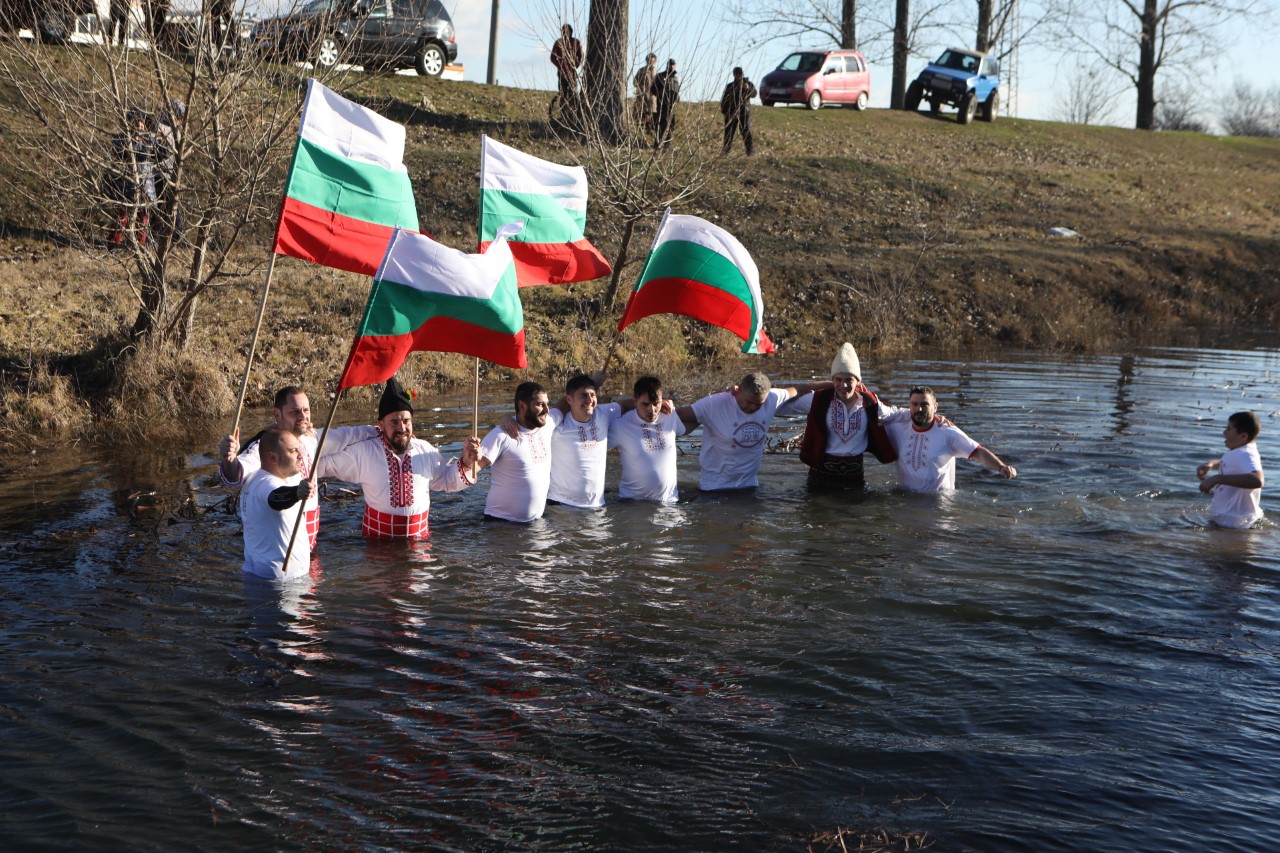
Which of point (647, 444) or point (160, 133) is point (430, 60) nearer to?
point (160, 133)

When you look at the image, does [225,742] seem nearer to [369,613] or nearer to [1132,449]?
[369,613]

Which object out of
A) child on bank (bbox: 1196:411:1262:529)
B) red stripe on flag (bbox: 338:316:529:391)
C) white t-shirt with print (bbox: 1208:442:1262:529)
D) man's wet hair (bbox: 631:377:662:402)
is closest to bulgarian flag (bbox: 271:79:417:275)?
red stripe on flag (bbox: 338:316:529:391)

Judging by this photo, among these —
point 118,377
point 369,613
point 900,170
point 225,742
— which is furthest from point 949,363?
point 225,742

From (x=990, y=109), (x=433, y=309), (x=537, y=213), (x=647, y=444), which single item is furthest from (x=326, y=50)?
(x=990, y=109)

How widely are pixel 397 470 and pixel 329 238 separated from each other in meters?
2.00

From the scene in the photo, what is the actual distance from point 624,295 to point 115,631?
14895mm

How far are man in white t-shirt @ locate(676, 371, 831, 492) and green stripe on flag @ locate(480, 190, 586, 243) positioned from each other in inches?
87.3

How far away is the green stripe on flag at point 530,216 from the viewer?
11.5 m

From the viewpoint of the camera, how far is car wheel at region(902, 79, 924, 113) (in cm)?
4559

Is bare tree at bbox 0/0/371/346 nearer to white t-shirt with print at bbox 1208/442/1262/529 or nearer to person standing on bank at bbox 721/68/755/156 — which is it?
white t-shirt with print at bbox 1208/442/1262/529

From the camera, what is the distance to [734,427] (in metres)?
12.8

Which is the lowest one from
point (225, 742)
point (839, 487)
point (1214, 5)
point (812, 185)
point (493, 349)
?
point (225, 742)

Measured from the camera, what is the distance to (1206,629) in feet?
30.0

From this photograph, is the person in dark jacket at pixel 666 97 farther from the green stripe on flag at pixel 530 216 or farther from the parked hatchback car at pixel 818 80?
the parked hatchback car at pixel 818 80
